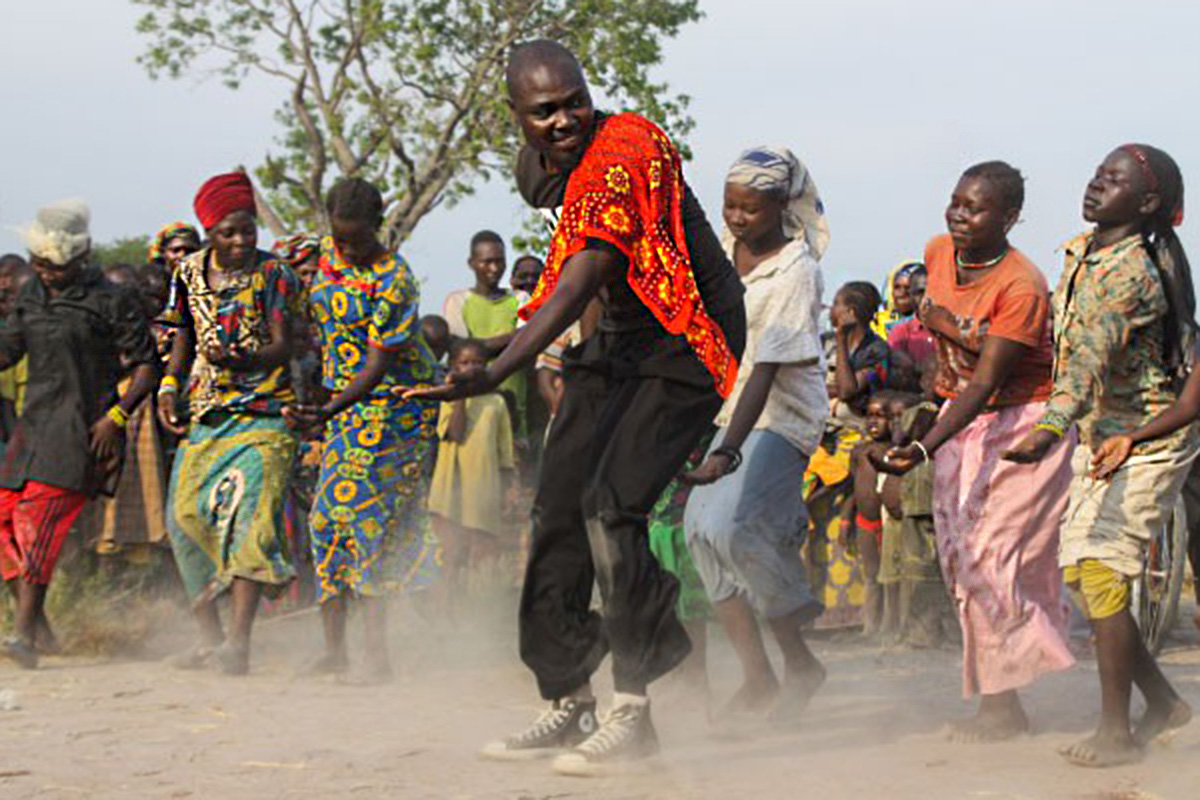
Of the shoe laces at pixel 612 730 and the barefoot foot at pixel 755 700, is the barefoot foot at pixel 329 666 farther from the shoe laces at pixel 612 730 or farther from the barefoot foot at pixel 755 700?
the shoe laces at pixel 612 730

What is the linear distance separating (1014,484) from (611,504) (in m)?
1.63

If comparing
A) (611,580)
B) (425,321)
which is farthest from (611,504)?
(425,321)

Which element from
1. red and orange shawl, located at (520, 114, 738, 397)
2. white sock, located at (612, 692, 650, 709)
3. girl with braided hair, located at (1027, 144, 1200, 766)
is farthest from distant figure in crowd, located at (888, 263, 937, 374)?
white sock, located at (612, 692, 650, 709)

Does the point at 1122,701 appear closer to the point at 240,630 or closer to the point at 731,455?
the point at 731,455

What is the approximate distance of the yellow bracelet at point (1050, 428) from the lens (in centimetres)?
534

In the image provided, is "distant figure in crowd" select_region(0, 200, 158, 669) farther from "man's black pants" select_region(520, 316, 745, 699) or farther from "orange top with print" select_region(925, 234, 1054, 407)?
"orange top with print" select_region(925, 234, 1054, 407)

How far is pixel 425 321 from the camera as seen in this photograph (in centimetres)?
1235

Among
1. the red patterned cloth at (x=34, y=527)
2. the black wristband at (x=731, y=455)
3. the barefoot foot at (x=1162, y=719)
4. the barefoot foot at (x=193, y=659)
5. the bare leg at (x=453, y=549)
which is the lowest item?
the barefoot foot at (x=1162, y=719)

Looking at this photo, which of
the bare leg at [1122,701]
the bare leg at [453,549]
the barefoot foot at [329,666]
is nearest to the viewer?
the bare leg at [1122,701]

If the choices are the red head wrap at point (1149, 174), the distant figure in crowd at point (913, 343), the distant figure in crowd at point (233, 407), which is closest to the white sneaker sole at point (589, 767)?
the red head wrap at point (1149, 174)

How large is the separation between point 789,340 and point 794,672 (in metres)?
1.19

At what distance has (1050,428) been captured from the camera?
536cm

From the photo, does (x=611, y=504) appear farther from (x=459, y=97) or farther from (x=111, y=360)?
(x=459, y=97)

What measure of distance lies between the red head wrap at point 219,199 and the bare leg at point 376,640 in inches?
68.2
